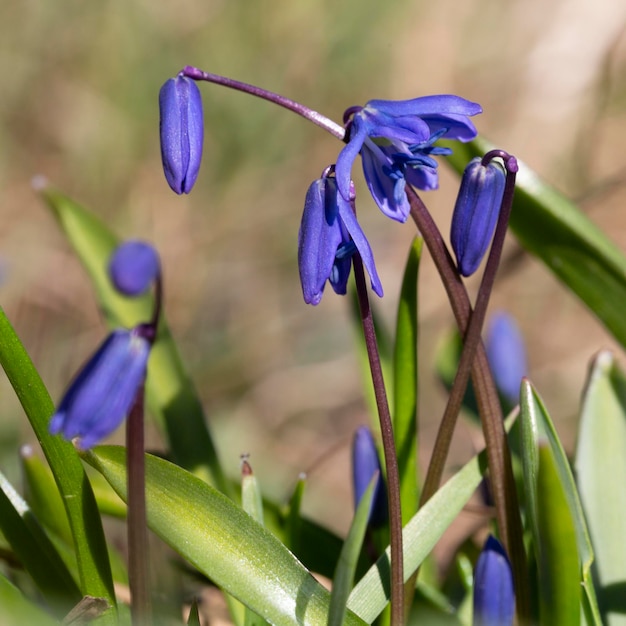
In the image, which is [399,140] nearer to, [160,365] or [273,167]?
[160,365]

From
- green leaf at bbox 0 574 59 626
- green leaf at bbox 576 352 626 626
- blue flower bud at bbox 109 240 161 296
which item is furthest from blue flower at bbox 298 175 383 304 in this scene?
green leaf at bbox 576 352 626 626

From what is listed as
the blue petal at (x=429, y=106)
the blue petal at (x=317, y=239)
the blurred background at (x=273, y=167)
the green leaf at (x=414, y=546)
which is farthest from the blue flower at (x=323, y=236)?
the blurred background at (x=273, y=167)

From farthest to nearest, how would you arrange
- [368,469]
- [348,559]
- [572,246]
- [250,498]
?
[572,246]
[368,469]
[250,498]
[348,559]

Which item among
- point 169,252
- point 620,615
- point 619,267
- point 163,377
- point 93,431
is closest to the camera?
point 93,431

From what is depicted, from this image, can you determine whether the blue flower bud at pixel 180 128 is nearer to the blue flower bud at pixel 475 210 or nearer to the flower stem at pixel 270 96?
the flower stem at pixel 270 96

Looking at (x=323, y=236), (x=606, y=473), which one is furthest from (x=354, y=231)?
(x=606, y=473)

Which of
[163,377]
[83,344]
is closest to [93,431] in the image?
[163,377]

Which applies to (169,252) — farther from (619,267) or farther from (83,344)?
(619,267)
